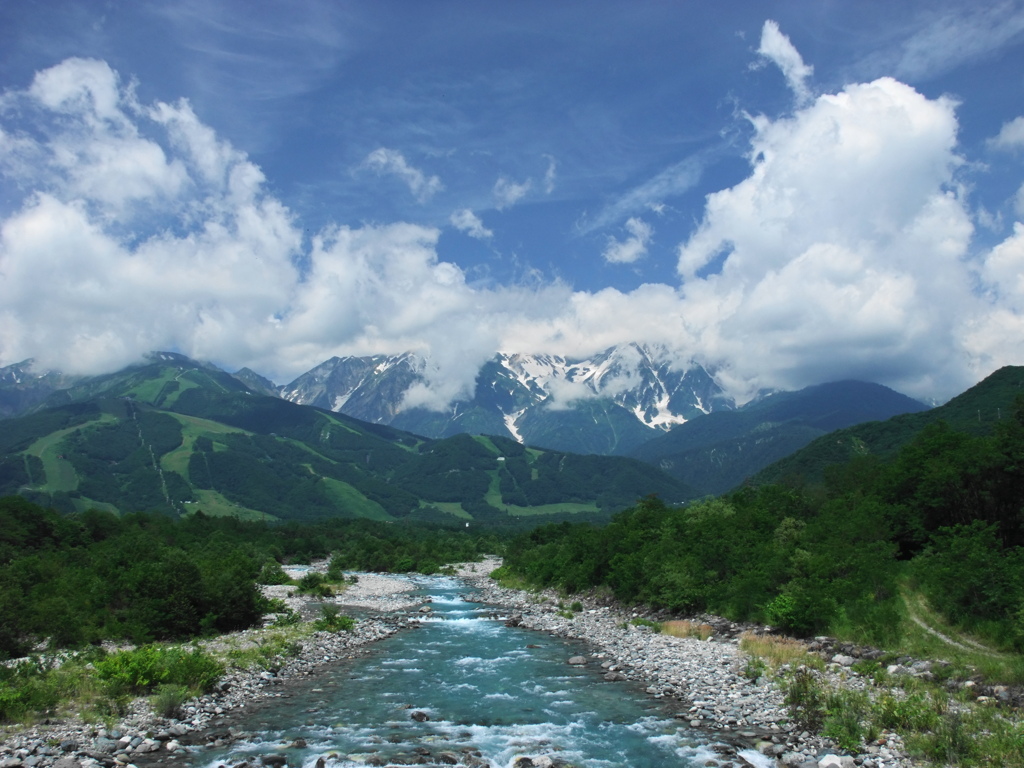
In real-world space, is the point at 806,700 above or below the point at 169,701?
below

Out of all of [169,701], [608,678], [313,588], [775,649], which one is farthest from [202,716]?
[313,588]

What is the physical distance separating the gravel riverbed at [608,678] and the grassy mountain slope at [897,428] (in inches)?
4325

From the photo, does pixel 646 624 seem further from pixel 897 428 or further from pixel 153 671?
pixel 897 428

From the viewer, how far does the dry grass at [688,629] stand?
4320 centimetres

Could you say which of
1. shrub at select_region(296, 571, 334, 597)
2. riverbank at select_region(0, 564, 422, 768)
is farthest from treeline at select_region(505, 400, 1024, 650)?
shrub at select_region(296, 571, 334, 597)

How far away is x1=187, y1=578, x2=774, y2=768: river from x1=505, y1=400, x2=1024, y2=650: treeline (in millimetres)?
13530

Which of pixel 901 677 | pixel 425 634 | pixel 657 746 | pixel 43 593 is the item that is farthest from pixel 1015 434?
pixel 43 593

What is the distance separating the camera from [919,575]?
37250mm

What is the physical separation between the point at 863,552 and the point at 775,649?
11.1 metres

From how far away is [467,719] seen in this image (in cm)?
2672

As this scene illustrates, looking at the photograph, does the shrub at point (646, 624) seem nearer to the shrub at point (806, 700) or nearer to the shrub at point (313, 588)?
the shrub at point (806, 700)

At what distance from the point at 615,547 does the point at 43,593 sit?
48.2 meters

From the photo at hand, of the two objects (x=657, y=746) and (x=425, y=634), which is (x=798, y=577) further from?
(x=425, y=634)

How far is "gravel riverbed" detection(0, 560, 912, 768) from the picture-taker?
67.6ft
